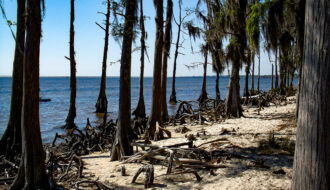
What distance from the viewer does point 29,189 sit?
15.9 feet

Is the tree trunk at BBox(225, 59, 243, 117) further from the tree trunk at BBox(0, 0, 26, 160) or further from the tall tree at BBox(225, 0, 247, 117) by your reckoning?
the tree trunk at BBox(0, 0, 26, 160)

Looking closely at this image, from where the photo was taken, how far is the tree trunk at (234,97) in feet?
45.2

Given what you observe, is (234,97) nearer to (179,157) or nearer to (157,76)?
(157,76)

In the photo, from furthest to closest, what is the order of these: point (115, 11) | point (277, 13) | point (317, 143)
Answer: point (277, 13) → point (115, 11) → point (317, 143)

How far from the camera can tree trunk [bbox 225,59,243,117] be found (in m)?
13.8

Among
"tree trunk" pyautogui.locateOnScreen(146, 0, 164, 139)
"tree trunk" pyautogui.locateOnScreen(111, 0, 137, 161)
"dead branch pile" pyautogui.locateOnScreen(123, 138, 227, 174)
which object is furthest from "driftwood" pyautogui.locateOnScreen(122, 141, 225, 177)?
"tree trunk" pyautogui.locateOnScreen(146, 0, 164, 139)

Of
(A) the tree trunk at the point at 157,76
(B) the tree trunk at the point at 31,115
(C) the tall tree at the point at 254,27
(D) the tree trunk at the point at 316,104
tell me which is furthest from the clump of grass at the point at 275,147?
(C) the tall tree at the point at 254,27

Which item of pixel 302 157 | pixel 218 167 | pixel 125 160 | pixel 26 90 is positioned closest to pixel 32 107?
pixel 26 90

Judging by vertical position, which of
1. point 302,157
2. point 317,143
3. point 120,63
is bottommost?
point 302,157

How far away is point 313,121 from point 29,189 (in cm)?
487

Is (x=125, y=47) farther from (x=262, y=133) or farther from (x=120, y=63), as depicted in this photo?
(x=262, y=133)

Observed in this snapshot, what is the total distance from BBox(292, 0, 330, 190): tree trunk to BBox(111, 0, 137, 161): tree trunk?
5092 millimetres

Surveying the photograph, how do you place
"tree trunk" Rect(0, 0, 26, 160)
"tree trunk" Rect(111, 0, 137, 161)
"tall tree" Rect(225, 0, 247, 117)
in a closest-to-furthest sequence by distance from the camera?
"tree trunk" Rect(111, 0, 137, 161), "tree trunk" Rect(0, 0, 26, 160), "tall tree" Rect(225, 0, 247, 117)

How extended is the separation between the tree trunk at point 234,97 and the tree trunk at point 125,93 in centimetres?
762
